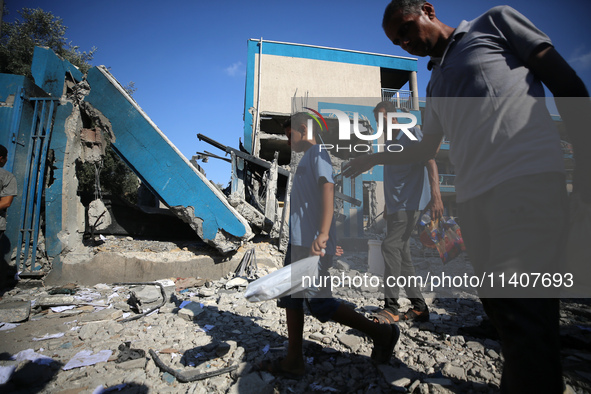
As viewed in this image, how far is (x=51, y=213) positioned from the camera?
13.5 ft

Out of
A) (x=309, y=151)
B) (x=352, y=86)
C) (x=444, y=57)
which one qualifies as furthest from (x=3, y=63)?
(x=444, y=57)

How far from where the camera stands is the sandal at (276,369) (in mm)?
1646

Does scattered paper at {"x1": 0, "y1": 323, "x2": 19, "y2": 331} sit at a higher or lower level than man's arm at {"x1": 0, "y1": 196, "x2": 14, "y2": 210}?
lower

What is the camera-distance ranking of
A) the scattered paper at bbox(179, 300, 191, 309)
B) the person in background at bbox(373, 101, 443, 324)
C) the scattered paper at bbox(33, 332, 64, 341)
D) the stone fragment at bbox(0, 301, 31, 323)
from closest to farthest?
1. the scattered paper at bbox(33, 332, 64, 341)
2. the person in background at bbox(373, 101, 443, 324)
3. the stone fragment at bbox(0, 301, 31, 323)
4. the scattered paper at bbox(179, 300, 191, 309)

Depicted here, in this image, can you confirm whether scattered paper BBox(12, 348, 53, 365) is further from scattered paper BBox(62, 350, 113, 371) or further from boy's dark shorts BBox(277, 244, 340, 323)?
boy's dark shorts BBox(277, 244, 340, 323)

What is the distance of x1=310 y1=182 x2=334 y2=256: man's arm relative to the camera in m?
1.64

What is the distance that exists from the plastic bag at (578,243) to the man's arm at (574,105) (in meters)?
0.04

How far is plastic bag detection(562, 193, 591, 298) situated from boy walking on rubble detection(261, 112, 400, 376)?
3.41ft

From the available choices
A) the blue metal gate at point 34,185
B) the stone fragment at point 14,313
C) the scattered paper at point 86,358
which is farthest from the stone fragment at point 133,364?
the blue metal gate at point 34,185

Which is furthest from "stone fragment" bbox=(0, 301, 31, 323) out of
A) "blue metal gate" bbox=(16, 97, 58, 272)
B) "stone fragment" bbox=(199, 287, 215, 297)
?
"stone fragment" bbox=(199, 287, 215, 297)

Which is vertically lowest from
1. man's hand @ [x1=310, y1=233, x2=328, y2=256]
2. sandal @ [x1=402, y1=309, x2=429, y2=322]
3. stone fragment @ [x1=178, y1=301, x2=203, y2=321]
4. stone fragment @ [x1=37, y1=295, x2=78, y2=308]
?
stone fragment @ [x1=37, y1=295, x2=78, y2=308]

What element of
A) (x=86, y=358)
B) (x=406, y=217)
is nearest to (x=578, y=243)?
(x=406, y=217)

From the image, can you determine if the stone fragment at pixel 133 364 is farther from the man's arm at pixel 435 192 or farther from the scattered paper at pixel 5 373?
the man's arm at pixel 435 192

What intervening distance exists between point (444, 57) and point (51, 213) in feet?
17.5
